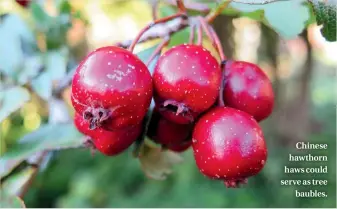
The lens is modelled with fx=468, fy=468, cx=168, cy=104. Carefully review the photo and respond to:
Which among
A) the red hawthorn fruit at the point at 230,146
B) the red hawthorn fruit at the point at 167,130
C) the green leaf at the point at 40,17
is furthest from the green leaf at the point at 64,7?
the red hawthorn fruit at the point at 230,146

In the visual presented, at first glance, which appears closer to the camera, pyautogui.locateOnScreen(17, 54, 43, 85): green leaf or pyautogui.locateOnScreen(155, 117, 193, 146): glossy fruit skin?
pyautogui.locateOnScreen(155, 117, 193, 146): glossy fruit skin

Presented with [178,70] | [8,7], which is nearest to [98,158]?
[8,7]

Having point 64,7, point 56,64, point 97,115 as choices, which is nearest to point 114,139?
point 97,115

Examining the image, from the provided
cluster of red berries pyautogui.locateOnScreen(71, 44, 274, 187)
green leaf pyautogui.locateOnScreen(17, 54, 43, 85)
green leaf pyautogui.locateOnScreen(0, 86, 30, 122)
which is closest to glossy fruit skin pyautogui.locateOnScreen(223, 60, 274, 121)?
cluster of red berries pyautogui.locateOnScreen(71, 44, 274, 187)

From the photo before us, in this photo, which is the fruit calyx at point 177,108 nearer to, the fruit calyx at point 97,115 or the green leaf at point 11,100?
the fruit calyx at point 97,115

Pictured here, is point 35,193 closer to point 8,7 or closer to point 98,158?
point 98,158

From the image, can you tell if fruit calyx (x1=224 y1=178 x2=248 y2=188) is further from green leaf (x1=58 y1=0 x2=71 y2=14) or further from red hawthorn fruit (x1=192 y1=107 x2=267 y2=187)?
green leaf (x1=58 y1=0 x2=71 y2=14)

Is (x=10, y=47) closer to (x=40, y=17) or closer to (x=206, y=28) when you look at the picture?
(x=40, y=17)
